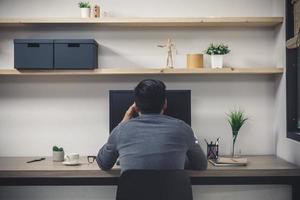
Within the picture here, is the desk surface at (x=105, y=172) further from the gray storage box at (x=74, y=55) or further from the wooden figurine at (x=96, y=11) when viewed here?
the wooden figurine at (x=96, y=11)

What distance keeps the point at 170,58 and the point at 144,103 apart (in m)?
1.13

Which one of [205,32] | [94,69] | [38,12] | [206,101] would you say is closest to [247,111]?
[206,101]

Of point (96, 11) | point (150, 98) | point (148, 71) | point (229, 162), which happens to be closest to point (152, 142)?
point (150, 98)

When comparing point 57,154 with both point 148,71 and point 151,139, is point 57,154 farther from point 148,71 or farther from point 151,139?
point 151,139

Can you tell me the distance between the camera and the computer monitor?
3.13 m

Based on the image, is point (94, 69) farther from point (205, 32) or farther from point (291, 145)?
point (291, 145)

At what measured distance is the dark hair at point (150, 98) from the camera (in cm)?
226

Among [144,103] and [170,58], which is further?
[170,58]

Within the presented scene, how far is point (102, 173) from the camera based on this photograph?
8.96 ft

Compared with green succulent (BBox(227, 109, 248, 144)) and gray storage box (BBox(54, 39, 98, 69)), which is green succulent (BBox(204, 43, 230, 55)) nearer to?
green succulent (BBox(227, 109, 248, 144))

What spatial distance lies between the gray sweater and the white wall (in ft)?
3.79

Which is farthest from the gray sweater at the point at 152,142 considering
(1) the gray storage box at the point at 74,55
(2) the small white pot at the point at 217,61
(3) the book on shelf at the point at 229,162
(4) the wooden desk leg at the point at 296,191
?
(4) the wooden desk leg at the point at 296,191

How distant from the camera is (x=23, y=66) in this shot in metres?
3.08

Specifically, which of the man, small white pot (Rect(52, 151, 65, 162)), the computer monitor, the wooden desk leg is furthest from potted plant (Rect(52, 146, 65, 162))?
the wooden desk leg
